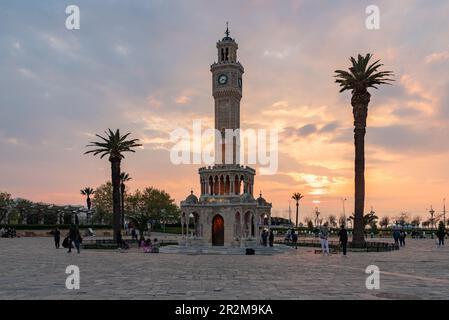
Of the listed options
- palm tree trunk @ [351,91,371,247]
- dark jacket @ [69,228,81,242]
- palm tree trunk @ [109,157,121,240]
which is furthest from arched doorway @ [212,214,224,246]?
dark jacket @ [69,228,81,242]

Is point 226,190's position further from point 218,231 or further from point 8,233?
point 8,233

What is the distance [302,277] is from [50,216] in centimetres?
12099

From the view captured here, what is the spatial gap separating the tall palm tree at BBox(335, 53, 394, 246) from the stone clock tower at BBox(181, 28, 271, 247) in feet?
47.0

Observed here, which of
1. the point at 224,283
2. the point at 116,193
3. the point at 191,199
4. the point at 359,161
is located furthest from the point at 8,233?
the point at 224,283

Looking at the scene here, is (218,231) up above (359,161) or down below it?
below

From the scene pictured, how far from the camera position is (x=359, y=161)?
41094 mm

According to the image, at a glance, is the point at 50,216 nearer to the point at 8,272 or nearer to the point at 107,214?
the point at 107,214

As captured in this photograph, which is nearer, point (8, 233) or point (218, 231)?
point (218, 231)

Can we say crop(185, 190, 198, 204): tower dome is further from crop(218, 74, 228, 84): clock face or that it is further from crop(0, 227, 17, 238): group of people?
crop(0, 227, 17, 238): group of people

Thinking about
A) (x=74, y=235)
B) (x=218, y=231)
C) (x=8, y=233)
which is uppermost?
(x=74, y=235)

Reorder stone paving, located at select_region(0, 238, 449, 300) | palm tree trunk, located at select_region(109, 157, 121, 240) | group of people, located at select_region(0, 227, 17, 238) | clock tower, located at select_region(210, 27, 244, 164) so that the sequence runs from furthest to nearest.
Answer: group of people, located at select_region(0, 227, 17, 238)
clock tower, located at select_region(210, 27, 244, 164)
palm tree trunk, located at select_region(109, 157, 121, 240)
stone paving, located at select_region(0, 238, 449, 300)

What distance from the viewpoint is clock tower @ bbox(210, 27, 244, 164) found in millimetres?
56103

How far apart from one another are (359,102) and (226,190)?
799 inches

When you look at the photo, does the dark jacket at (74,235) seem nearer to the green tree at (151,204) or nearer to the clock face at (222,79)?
the clock face at (222,79)
